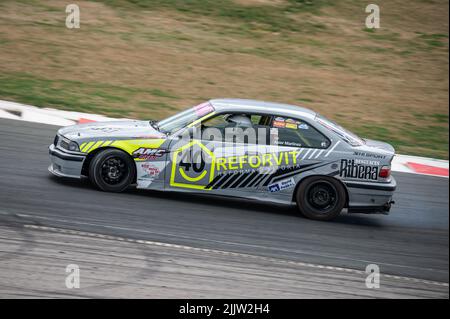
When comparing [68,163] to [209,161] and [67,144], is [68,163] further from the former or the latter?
[209,161]

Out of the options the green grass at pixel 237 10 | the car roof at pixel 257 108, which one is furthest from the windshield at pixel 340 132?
the green grass at pixel 237 10

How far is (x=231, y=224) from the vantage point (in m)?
8.50

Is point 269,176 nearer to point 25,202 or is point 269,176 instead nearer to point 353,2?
point 25,202

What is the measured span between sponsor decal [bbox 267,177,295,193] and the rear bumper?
2.41ft

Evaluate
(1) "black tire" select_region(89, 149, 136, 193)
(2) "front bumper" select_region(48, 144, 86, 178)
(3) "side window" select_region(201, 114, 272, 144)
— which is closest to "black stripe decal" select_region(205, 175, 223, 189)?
(3) "side window" select_region(201, 114, 272, 144)

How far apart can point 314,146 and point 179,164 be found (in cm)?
181

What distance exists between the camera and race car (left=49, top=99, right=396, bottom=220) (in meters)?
8.88

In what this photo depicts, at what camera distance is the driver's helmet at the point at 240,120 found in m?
8.97

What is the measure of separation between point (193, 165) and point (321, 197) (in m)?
1.78

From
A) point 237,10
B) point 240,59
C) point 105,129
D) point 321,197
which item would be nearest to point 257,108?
point 321,197

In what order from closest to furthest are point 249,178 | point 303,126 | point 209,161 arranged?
1. point 209,161
2. point 249,178
3. point 303,126

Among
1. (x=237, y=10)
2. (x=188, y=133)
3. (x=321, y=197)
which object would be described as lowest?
(x=321, y=197)

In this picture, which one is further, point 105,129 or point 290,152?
point 105,129

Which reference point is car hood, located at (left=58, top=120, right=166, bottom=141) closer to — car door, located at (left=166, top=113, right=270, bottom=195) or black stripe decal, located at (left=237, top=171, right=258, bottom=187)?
car door, located at (left=166, top=113, right=270, bottom=195)
